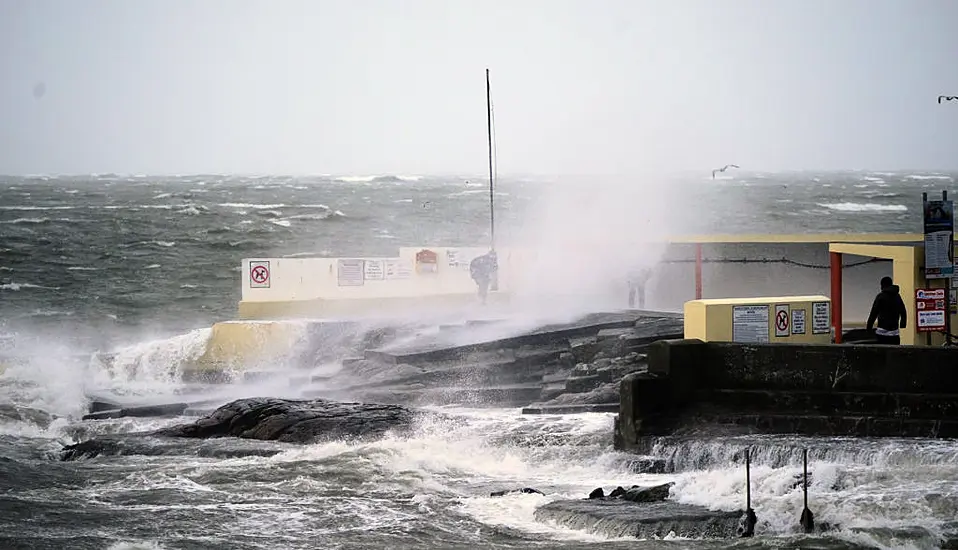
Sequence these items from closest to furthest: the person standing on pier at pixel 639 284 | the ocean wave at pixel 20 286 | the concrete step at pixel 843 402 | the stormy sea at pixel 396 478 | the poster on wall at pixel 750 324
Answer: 1. the stormy sea at pixel 396 478
2. the concrete step at pixel 843 402
3. the poster on wall at pixel 750 324
4. the person standing on pier at pixel 639 284
5. the ocean wave at pixel 20 286

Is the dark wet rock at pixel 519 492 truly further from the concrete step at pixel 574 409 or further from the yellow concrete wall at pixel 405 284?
the yellow concrete wall at pixel 405 284

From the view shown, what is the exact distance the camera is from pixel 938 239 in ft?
52.9

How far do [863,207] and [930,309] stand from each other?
75174 mm

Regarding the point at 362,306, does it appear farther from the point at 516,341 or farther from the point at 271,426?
the point at 271,426

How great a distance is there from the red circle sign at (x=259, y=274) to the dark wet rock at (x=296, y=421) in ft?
25.5

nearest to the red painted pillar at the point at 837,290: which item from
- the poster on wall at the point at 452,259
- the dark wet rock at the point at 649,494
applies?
the dark wet rock at the point at 649,494

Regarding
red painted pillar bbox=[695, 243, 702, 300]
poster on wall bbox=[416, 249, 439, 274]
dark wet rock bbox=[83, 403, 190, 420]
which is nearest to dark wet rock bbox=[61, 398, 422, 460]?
dark wet rock bbox=[83, 403, 190, 420]

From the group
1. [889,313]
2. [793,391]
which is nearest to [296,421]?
[793,391]

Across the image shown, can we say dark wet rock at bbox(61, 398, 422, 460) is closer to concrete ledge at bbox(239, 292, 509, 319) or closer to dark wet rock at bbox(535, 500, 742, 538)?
dark wet rock at bbox(535, 500, 742, 538)

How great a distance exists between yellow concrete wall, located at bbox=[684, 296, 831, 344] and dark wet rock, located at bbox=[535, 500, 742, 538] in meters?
3.81

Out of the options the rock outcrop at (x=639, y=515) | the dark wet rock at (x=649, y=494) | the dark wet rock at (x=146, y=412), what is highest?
the dark wet rock at (x=649, y=494)

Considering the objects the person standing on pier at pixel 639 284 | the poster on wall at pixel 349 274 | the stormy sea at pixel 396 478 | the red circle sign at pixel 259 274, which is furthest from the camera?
the poster on wall at pixel 349 274

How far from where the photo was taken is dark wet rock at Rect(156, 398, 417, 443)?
18.2 meters

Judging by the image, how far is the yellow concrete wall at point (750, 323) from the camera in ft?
55.8
